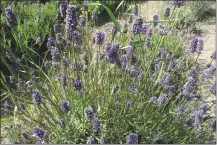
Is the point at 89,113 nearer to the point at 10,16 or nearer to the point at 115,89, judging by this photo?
the point at 115,89

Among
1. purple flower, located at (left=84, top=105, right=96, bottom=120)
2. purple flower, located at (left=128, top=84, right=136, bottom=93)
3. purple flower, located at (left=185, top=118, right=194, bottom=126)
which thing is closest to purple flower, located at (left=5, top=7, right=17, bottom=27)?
purple flower, located at (left=84, top=105, right=96, bottom=120)

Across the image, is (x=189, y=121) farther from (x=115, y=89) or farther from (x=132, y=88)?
(x=115, y=89)

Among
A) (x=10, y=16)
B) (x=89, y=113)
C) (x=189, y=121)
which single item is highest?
(x=10, y=16)

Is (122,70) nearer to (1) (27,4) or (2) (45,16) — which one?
(2) (45,16)

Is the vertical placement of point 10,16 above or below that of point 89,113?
above

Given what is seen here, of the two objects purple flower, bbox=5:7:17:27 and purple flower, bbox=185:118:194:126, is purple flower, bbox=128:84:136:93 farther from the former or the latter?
purple flower, bbox=5:7:17:27

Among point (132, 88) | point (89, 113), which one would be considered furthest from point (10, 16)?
point (132, 88)

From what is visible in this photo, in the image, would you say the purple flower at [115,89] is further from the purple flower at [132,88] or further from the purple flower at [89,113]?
the purple flower at [89,113]

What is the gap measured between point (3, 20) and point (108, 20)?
172 cm

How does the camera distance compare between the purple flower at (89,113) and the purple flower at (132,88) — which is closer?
the purple flower at (89,113)

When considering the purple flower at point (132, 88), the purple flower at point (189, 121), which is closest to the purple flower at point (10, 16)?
the purple flower at point (132, 88)

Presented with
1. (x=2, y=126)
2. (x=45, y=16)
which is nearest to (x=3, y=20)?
(x=45, y=16)

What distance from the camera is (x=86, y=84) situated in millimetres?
2449

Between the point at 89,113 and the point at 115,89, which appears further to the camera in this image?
the point at 115,89
